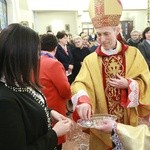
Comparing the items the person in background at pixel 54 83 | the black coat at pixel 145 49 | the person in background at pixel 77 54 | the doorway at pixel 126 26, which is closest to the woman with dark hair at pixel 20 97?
the person in background at pixel 54 83

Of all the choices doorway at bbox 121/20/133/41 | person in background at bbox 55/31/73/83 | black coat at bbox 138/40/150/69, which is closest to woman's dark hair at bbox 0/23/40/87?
person in background at bbox 55/31/73/83

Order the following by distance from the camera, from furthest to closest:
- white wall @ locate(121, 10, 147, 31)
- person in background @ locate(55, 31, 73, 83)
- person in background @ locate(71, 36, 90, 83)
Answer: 1. white wall @ locate(121, 10, 147, 31)
2. person in background @ locate(71, 36, 90, 83)
3. person in background @ locate(55, 31, 73, 83)

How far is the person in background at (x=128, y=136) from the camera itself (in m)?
1.47

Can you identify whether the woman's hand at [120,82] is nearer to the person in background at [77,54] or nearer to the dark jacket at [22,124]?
the dark jacket at [22,124]

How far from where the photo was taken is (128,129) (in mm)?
1553

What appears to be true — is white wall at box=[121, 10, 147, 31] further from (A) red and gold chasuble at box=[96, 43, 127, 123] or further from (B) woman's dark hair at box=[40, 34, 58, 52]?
(A) red and gold chasuble at box=[96, 43, 127, 123]

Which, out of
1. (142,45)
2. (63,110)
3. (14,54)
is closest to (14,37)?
(14,54)

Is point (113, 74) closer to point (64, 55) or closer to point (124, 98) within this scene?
point (124, 98)

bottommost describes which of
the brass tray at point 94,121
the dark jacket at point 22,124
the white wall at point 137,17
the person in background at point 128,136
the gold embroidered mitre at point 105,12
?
the person in background at point 128,136

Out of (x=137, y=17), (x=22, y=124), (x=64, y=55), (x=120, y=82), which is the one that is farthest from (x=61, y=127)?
(x=137, y=17)

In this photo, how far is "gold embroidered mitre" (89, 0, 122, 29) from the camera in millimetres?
1995

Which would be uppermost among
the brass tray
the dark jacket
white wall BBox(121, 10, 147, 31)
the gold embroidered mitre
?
white wall BBox(121, 10, 147, 31)

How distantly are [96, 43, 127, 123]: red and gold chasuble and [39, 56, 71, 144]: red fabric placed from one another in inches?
27.0

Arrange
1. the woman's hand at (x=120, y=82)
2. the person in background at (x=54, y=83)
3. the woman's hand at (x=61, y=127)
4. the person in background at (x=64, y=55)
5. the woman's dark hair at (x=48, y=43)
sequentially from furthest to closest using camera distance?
the person in background at (x=64, y=55) < the woman's dark hair at (x=48, y=43) < the person in background at (x=54, y=83) < the woman's hand at (x=120, y=82) < the woman's hand at (x=61, y=127)
